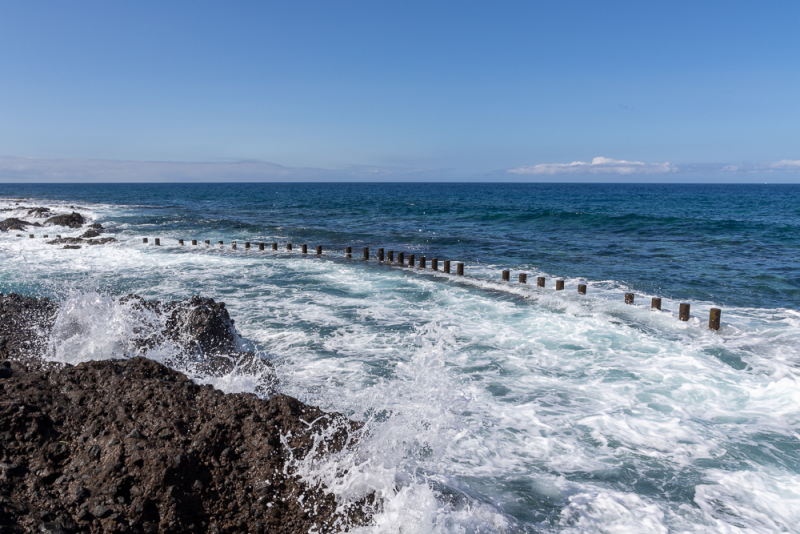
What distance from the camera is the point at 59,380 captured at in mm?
5281

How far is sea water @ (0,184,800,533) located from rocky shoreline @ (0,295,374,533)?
32 centimetres

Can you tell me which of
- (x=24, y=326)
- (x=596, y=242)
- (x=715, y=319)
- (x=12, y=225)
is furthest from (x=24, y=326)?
(x=12, y=225)

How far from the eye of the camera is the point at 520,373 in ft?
28.8

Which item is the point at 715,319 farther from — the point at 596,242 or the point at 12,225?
the point at 12,225

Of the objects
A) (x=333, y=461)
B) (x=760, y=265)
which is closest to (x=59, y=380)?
(x=333, y=461)

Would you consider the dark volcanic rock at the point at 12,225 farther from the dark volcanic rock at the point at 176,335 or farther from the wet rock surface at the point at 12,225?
the dark volcanic rock at the point at 176,335

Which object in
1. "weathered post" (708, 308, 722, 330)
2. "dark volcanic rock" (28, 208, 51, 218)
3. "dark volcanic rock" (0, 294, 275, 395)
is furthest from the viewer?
"dark volcanic rock" (28, 208, 51, 218)

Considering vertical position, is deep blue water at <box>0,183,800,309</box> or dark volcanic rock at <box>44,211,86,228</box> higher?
dark volcanic rock at <box>44,211,86,228</box>

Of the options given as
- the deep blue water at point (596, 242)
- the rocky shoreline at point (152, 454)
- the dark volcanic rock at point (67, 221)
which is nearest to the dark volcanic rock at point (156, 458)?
the rocky shoreline at point (152, 454)

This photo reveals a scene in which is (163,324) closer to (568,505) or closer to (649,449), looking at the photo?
(568,505)

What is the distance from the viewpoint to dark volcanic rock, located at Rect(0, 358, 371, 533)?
3970 mm

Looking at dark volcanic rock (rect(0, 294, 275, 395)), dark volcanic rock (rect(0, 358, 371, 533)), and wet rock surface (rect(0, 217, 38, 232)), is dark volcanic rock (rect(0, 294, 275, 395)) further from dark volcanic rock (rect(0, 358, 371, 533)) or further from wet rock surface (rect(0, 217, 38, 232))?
wet rock surface (rect(0, 217, 38, 232))

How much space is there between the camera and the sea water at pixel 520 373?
16.5 feet

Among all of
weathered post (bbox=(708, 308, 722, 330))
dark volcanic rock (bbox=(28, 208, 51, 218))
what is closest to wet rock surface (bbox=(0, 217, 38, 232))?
dark volcanic rock (bbox=(28, 208, 51, 218))
